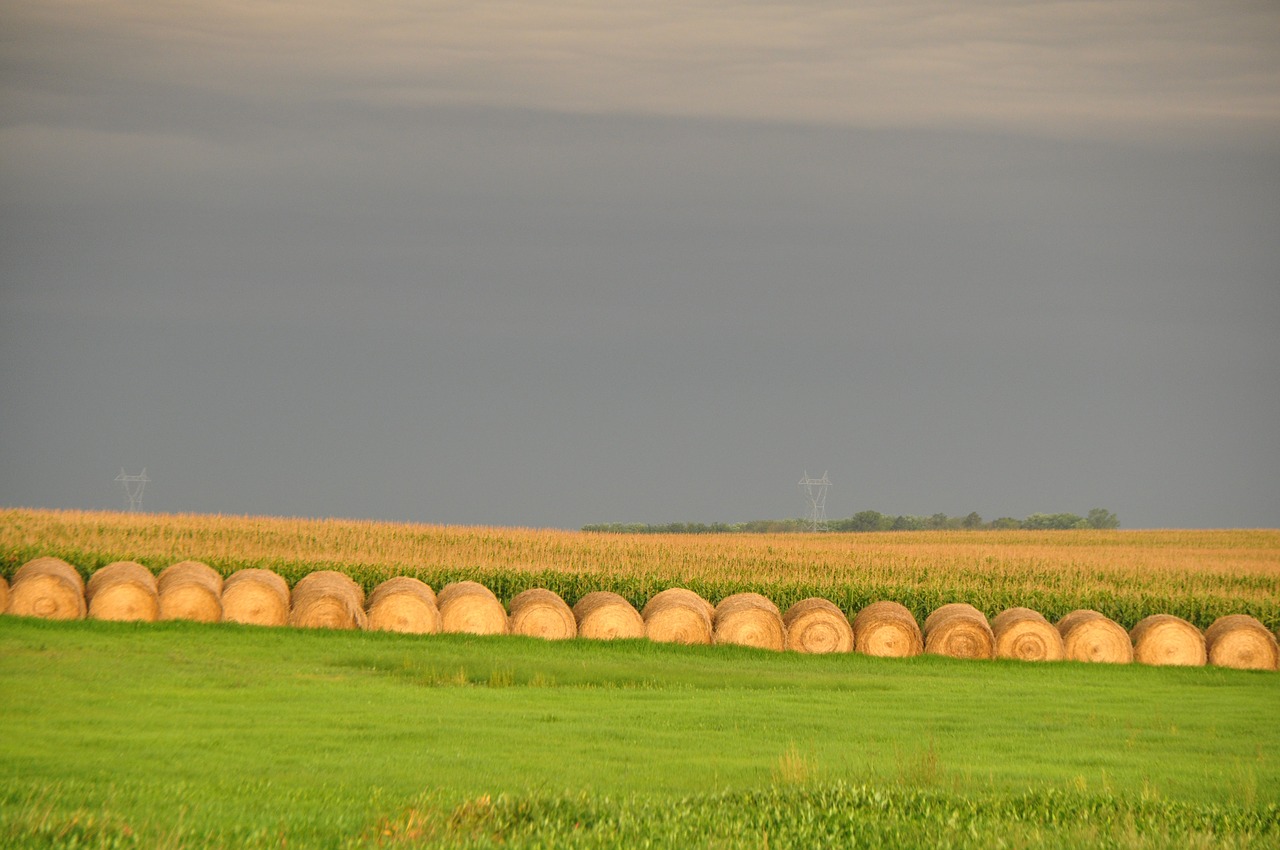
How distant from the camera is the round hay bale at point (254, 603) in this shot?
25047 millimetres

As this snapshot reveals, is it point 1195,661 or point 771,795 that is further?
point 1195,661

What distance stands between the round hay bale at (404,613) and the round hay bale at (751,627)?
5575 mm

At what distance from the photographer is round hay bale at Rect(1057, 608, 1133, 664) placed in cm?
2650

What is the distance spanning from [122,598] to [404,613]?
17.0 ft

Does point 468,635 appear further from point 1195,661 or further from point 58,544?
point 1195,661

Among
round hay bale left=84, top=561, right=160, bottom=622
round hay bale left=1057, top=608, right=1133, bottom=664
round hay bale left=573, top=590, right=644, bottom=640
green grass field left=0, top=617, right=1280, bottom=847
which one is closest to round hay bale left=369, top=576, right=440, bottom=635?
green grass field left=0, top=617, right=1280, bottom=847

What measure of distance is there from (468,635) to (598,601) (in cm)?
264

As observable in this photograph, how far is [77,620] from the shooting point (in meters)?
24.5

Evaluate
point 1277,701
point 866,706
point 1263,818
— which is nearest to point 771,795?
point 1263,818

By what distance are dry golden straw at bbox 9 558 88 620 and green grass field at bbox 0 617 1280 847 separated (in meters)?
0.41

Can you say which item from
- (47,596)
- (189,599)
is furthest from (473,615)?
(47,596)

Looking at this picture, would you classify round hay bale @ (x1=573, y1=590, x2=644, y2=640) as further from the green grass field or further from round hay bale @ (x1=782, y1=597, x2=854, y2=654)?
round hay bale @ (x1=782, y1=597, x2=854, y2=654)

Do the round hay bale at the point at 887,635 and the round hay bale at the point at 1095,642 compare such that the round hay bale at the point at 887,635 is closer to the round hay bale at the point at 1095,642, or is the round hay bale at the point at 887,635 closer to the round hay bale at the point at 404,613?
the round hay bale at the point at 1095,642

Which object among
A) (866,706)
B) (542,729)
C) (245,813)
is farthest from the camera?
(866,706)
